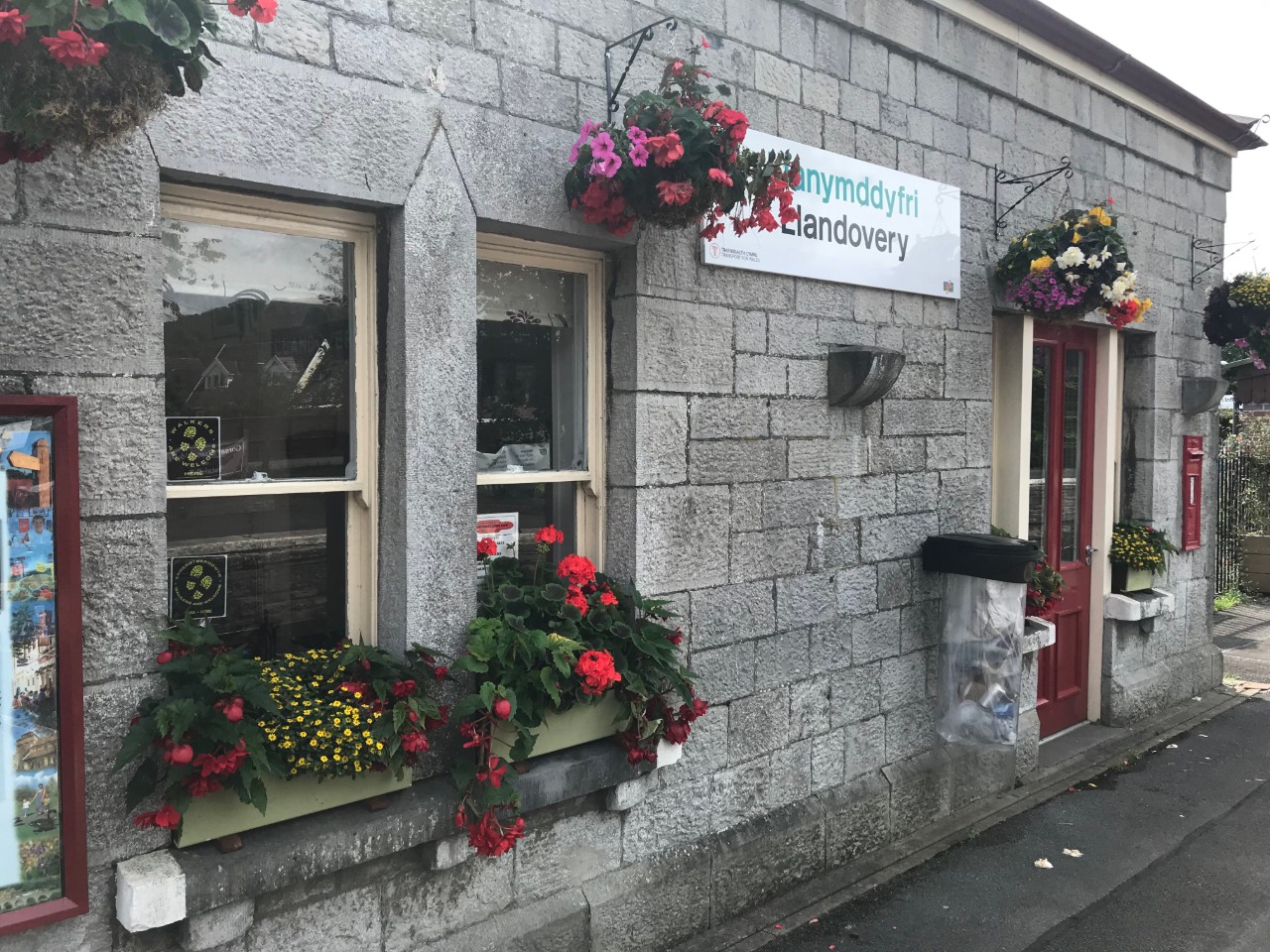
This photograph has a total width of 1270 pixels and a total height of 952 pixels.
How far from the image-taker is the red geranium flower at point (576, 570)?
3.76 m

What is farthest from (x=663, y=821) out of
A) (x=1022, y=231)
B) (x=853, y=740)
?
(x=1022, y=231)

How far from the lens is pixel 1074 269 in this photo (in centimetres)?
562

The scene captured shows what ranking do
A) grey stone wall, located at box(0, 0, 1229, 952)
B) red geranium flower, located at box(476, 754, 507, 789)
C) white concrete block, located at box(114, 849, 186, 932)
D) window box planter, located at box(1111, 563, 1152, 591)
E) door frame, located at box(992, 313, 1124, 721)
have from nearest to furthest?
white concrete block, located at box(114, 849, 186, 932)
grey stone wall, located at box(0, 0, 1229, 952)
red geranium flower, located at box(476, 754, 507, 789)
door frame, located at box(992, 313, 1124, 721)
window box planter, located at box(1111, 563, 1152, 591)

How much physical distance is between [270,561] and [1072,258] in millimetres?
4469

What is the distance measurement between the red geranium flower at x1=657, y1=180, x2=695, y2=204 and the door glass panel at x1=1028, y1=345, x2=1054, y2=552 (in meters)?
3.85

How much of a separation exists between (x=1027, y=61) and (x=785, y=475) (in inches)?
133

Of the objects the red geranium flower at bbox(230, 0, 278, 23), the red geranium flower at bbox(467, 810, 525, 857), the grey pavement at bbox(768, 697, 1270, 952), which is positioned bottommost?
the grey pavement at bbox(768, 697, 1270, 952)

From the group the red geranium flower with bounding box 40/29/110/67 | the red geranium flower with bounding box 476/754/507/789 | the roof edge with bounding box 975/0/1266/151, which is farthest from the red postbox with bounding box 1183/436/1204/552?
the red geranium flower with bounding box 40/29/110/67

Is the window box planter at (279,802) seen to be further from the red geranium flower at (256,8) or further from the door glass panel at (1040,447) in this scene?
the door glass panel at (1040,447)

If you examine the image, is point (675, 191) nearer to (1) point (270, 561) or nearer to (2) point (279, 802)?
(1) point (270, 561)

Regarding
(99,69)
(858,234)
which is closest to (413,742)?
(99,69)

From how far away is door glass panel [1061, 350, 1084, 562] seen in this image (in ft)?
22.8

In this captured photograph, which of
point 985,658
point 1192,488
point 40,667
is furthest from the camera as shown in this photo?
point 1192,488

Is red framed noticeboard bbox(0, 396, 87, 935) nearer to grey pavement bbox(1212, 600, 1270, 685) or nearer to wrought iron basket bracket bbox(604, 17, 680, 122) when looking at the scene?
wrought iron basket bracket bbox(604, 17, 680, 122)
